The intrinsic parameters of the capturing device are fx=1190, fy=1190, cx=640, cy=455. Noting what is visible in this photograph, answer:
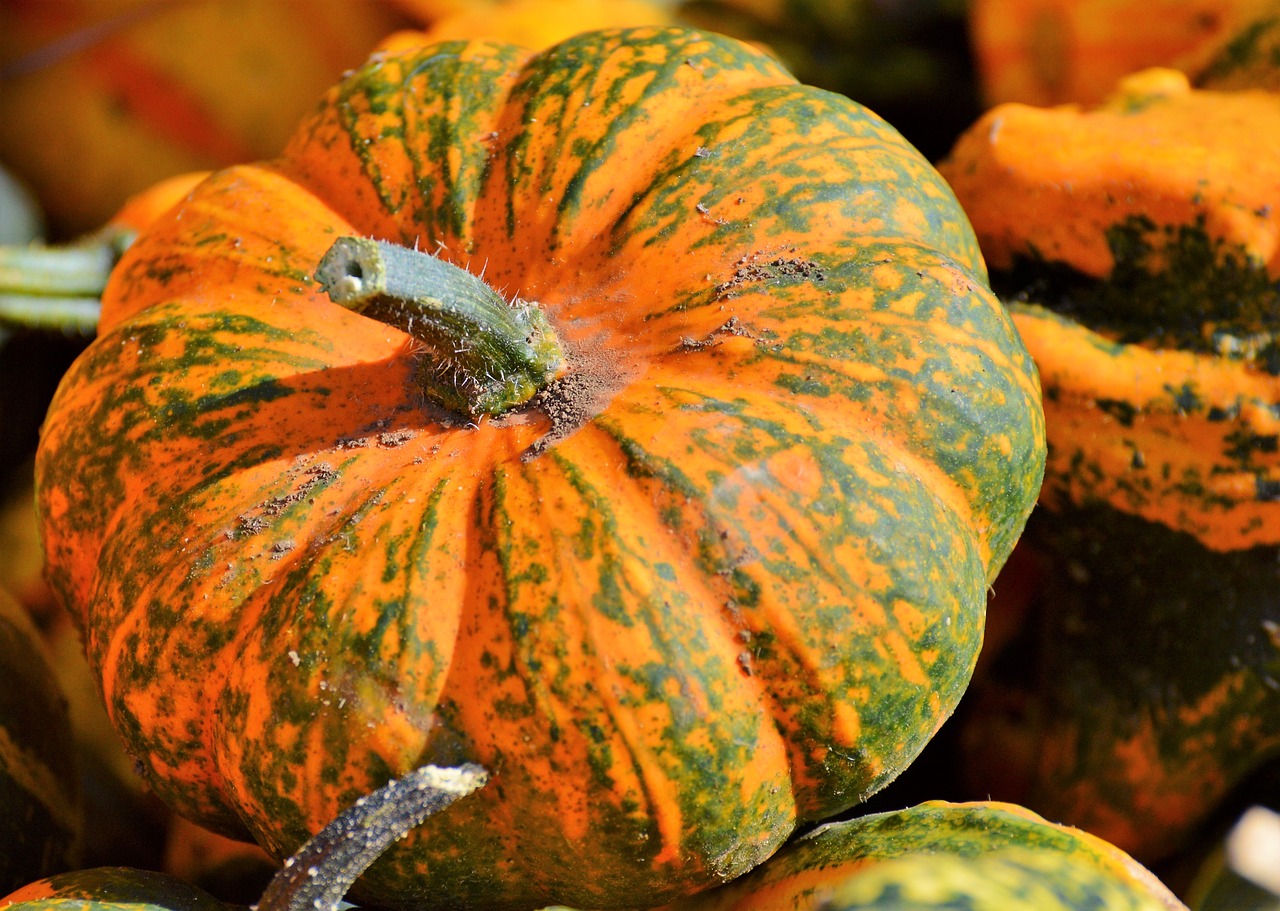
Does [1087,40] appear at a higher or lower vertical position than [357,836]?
higher

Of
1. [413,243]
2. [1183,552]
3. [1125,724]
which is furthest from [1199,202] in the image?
[413,243]

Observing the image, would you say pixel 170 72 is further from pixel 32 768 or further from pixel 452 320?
pixel 452 320

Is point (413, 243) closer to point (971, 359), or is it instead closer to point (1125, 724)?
point (971, 359)

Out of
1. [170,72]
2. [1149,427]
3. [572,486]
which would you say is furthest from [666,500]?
[170,72]

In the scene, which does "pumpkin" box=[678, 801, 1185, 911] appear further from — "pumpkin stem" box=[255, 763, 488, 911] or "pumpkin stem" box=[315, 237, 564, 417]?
"pumpkin stem" box=[315, 237, 564, 417]

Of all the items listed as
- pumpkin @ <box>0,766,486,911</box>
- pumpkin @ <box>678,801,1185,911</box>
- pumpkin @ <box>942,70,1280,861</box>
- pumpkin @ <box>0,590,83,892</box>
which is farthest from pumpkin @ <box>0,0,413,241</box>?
pumpkin @ <box>678,801,1185,911</box>
